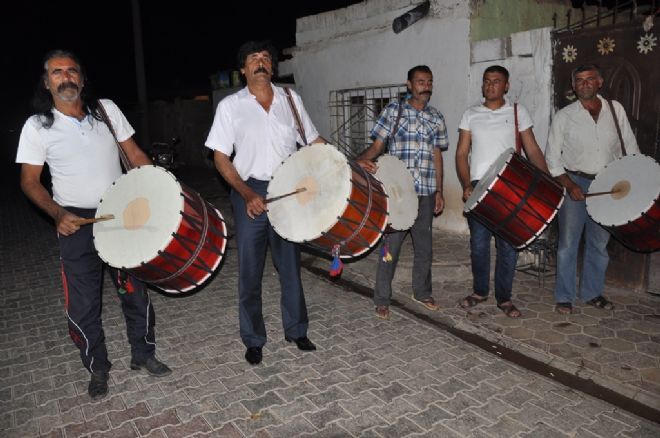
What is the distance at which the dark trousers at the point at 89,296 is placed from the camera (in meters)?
3.42

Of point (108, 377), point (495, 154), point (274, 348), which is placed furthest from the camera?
point (495, 154)

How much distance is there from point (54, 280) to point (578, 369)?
5.81 metres

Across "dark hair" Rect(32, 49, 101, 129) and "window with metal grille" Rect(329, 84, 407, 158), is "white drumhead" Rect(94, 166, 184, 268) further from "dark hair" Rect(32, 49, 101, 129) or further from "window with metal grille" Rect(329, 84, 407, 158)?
"window with metal grille" Rect(329, 84, 407, 158)

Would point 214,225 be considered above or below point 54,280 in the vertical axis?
above

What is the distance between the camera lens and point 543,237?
5.95 metres

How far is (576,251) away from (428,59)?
370cm

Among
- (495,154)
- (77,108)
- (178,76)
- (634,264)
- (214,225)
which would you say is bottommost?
(634,264)

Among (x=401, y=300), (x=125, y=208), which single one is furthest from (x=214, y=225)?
(x=401, y=300)

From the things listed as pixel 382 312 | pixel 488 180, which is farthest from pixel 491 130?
pixel 382 312

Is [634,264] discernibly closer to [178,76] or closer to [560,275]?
[560,275]

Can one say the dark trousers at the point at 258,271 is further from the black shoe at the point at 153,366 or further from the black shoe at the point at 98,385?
the black shoe at the point at 98,385

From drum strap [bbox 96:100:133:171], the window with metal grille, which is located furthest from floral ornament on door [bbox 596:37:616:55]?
drum strap [bbox 96:100:133:171]

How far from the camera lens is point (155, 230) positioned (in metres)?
3.25

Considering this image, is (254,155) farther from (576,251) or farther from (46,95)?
(576,251)
